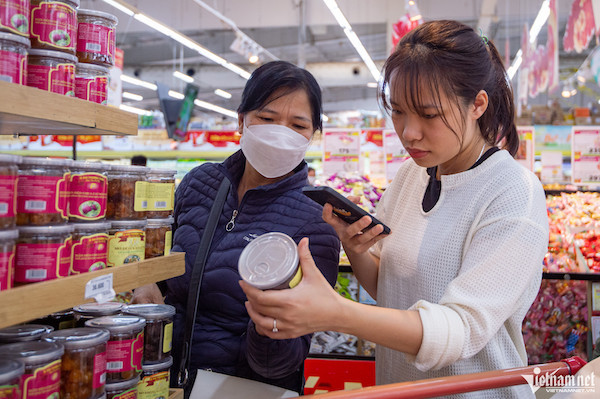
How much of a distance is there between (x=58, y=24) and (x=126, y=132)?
28 cm

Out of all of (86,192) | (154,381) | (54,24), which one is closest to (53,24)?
(54,24)

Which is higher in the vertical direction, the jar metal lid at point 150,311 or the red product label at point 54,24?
the red product label at point 54,24

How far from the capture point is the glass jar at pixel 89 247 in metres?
1.23

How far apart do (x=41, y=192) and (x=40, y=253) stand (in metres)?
0.13

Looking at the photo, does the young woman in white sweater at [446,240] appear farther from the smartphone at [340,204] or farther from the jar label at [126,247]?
the jar label at [126,247]

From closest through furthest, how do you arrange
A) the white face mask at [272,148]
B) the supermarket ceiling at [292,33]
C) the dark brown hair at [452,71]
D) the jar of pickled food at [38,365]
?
1. the jar of pickled food at [38,365]
2. the dark brown hair at [452,71]
3. the white face mask at [272,148]
4. the supermarket ceiling at [292,33]

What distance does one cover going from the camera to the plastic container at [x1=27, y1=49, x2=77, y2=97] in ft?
3.85

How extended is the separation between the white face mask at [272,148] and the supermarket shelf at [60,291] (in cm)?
57

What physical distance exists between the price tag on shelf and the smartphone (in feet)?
1.89

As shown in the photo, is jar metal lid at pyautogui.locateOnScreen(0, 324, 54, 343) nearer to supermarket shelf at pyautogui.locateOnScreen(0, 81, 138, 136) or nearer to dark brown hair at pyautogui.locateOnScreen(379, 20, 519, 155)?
supermarket shelf at pyautogui.locateOnScreen(0, 81, 138, 136)

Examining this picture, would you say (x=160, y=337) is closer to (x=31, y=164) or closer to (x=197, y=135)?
(x=31, y=164)

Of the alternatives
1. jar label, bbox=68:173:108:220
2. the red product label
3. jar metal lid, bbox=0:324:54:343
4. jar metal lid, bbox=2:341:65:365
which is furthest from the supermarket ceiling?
jar metal lid, bbox=2:341:65:365

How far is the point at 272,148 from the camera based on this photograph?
73.4 inches

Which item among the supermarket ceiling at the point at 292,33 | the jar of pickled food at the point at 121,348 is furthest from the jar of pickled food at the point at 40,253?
the supermarket ceiling at the point at 292,33
